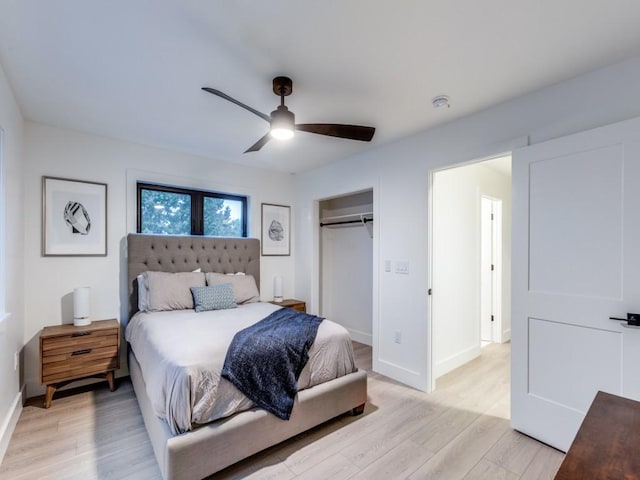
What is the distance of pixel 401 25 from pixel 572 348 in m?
2.27

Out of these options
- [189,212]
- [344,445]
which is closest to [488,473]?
[344,445]

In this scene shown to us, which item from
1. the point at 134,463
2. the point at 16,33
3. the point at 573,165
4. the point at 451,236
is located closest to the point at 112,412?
the point at 134,463

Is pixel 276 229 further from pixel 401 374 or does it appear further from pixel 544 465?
pixel 544 465

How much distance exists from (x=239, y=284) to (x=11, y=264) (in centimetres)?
191

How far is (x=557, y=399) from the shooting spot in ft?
6.89

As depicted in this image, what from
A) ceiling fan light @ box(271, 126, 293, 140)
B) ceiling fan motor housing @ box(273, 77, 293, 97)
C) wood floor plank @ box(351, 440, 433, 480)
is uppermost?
ceiling fan motor housing @ box(273, 77, 293, 97)

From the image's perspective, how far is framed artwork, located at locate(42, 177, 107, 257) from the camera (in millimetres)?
2885

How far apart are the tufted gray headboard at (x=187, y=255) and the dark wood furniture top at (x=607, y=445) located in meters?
3.53

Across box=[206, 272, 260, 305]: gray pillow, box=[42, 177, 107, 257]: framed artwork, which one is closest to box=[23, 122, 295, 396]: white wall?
box=[42, 177, 107, 257]: framed artwork

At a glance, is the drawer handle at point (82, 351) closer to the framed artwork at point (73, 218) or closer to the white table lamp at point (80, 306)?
the white table lamp at point (80, 306)

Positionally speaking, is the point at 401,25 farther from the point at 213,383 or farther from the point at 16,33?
the point at 213,383

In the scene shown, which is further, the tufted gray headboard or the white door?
the tufted gray headboard

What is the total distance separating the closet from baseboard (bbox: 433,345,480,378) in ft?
3.84

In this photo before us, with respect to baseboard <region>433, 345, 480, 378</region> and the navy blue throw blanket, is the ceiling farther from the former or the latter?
baseboard <region>433, 345, 480, 378</region>
